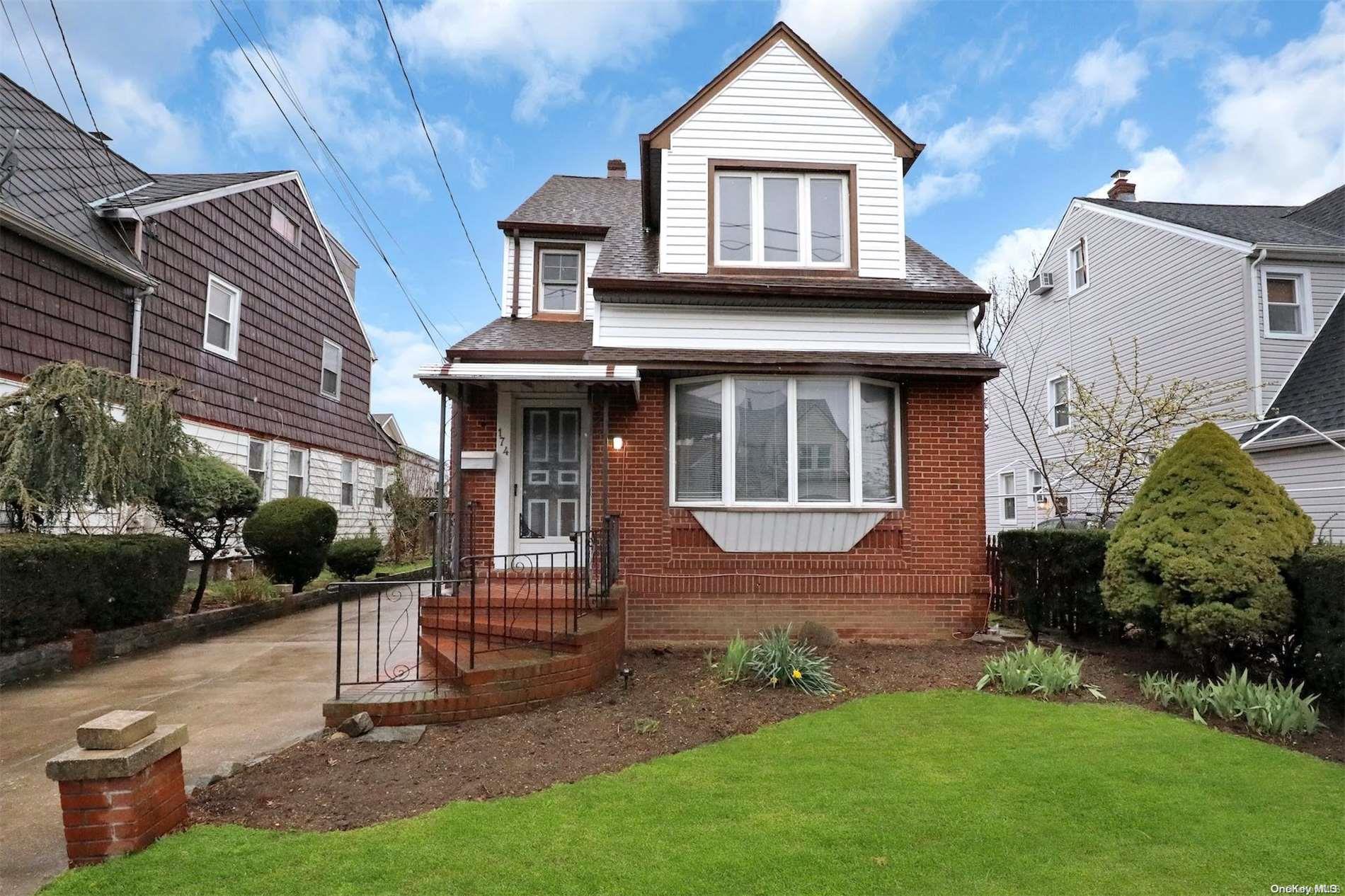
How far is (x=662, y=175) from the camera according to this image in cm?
853

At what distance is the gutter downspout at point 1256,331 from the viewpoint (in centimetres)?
1341

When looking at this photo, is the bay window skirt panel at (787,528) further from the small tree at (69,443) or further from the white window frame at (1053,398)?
the white window frame at (1053,398)

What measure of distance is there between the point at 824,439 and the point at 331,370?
46.6ft

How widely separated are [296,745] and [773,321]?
6.05m

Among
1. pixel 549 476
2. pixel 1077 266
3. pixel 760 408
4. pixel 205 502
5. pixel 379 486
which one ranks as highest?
pixel 1077 266

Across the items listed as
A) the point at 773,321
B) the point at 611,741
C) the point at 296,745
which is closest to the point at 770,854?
the point at 611,741

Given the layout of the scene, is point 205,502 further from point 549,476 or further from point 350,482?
point 350,482

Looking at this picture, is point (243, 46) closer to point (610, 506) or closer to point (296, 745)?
point (610, 506)

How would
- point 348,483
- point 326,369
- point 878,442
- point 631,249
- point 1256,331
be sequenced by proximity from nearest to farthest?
point 878,442 < point 631,249 < point 1256,331 < point 326,369 < point 348,483

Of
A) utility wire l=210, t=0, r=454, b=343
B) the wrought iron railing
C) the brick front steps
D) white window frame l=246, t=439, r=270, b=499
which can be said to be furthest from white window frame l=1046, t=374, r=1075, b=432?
white window frame l=246, t=439, r=270, b=499

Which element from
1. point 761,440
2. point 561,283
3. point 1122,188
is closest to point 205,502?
point 561,283

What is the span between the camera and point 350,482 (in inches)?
713

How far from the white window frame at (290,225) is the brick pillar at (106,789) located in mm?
14717

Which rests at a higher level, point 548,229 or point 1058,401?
point 548,229
